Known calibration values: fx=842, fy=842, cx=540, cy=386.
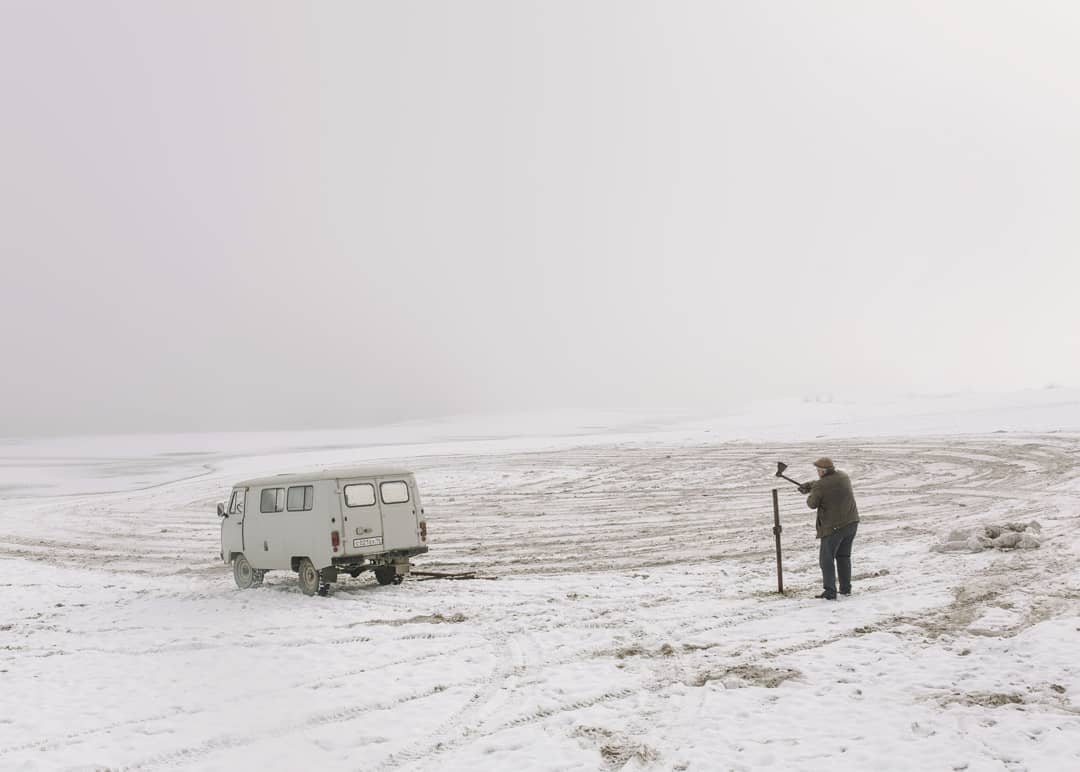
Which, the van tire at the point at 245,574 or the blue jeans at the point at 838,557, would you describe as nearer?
the blue jeans at the point at 838,557

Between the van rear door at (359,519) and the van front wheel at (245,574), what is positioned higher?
the van rear door at (359,519)

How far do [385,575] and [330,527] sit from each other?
1997 mm

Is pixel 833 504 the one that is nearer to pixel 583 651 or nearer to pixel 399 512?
pixel 583 651

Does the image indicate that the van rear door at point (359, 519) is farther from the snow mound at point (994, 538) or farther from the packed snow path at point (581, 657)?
the snow mound at point (994, 538)

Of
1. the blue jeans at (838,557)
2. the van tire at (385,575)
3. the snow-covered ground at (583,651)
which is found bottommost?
the snow-covered ground at (583,651)

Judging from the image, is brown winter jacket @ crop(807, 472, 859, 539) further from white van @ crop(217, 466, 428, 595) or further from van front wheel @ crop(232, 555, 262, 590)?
van front wheel @ crop(232, 555, 262, 590)

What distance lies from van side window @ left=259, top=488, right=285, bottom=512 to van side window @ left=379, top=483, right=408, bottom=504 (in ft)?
7.67

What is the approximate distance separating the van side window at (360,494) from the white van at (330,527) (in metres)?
0.02

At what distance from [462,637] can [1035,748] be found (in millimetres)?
8176

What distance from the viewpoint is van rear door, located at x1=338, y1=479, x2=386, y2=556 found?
685 inches

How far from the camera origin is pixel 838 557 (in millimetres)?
14719

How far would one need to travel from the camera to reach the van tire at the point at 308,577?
17.6m

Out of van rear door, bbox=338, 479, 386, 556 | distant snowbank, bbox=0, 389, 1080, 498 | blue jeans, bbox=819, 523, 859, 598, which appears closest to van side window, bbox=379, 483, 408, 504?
van rear door, bbox=338, 479, 386, 556

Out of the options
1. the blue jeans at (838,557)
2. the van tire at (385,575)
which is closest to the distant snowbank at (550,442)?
the van tire at (385,575)
